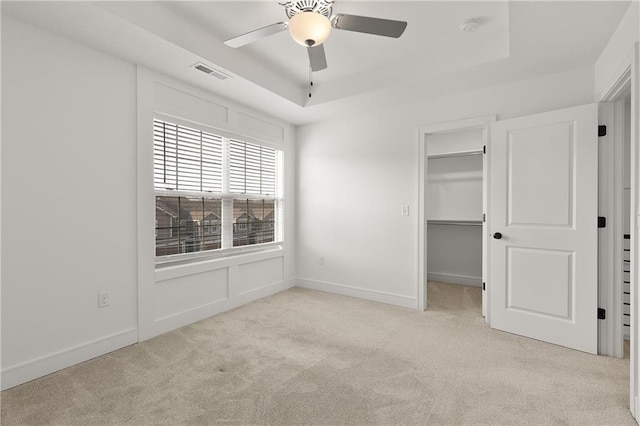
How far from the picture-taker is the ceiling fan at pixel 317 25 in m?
1.83

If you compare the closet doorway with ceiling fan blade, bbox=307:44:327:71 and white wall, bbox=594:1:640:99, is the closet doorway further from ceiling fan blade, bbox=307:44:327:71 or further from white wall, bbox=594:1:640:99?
ceiling fan blade, bbox=307:44:327:71

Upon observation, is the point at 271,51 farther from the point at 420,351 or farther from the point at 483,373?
the point at 483,373

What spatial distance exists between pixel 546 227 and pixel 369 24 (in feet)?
7.47

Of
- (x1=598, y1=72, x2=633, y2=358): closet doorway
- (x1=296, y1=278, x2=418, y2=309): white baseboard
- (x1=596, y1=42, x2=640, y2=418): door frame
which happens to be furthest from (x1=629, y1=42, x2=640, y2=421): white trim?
(x1=296, y1=278, x2=418, y2=309): white baseboard

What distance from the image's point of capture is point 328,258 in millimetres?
4492

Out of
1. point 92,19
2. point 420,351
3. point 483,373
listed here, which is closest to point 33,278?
point 92,19

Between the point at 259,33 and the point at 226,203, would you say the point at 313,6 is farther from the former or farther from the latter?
the point at 226,203

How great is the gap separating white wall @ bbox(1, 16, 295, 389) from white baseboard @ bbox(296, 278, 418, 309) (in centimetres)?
183

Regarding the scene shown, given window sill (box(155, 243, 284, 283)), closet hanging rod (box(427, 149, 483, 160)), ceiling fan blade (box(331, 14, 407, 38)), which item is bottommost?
window sill (box(155, 243, 284, 283))

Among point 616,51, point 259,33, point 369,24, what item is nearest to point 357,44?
point 369,24

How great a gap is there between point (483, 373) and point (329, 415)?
1.20 metres

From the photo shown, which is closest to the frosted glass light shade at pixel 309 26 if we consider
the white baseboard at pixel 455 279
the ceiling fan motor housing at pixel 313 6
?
the ceiling fan motor housing at pixel 313 6

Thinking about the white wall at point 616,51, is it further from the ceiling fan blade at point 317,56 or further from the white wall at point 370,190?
the ceiling fan blade at point 317,56

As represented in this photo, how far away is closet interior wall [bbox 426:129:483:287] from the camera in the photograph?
4.66 metres
